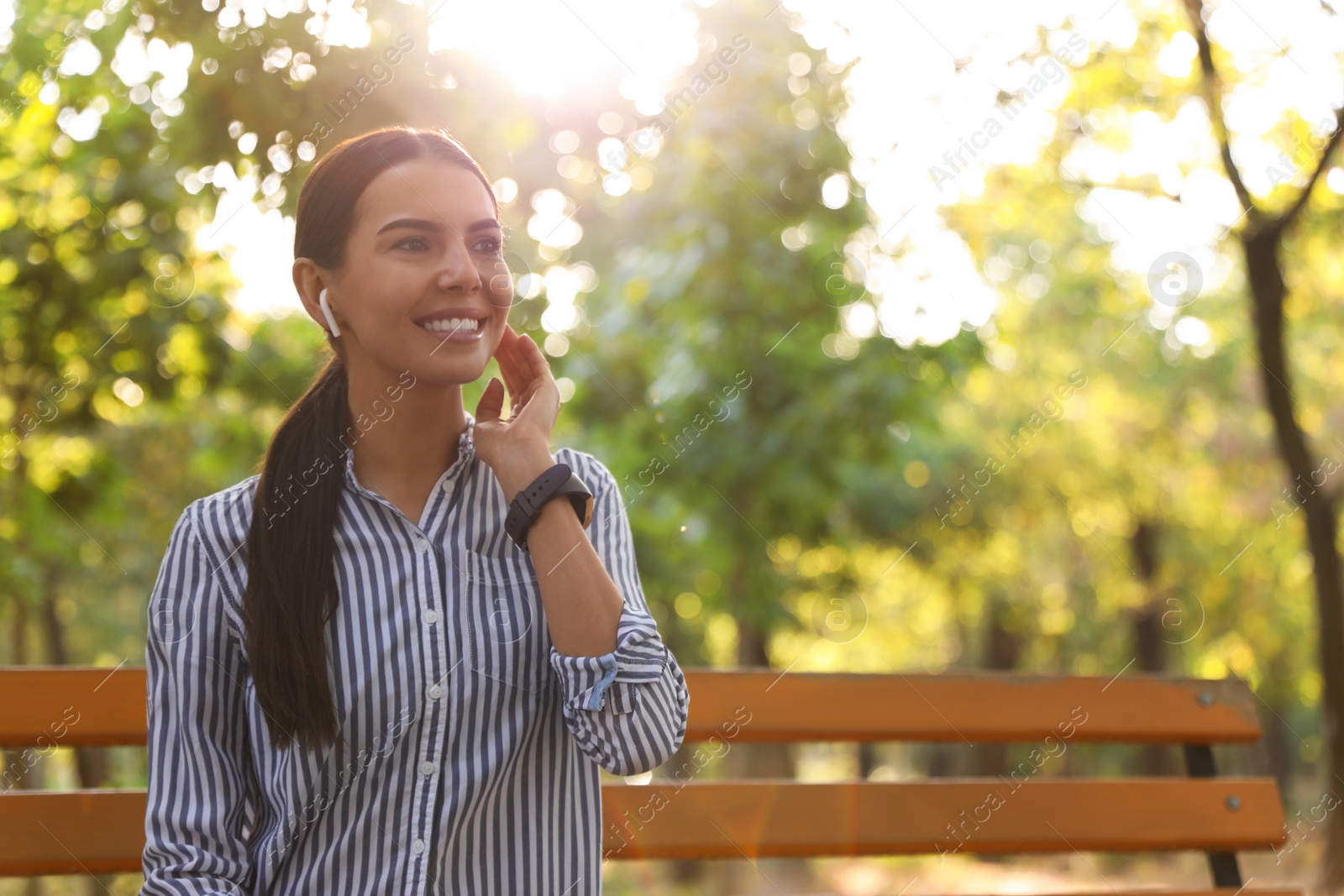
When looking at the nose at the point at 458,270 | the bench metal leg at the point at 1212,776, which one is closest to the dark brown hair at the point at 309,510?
the nose at the point at 458,270

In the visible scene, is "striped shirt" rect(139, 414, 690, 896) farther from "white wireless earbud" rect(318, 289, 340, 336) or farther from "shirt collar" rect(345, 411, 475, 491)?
"white wireless earbud" rect(318, 289, 340, 336)

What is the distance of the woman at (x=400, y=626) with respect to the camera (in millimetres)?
1957

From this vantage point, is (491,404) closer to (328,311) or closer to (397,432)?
(397,432)

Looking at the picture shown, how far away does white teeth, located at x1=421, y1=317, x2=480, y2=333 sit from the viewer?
204 centimetres

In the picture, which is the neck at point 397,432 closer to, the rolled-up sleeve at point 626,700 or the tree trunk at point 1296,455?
the rolled-up sleeve at point 626,700

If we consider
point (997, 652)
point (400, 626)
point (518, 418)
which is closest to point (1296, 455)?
point (518, 418)

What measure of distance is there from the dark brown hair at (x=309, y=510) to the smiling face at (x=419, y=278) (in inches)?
1.5

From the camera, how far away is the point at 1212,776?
3229 mm

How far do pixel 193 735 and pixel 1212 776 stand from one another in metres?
2.67

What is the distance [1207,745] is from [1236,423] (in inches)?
553

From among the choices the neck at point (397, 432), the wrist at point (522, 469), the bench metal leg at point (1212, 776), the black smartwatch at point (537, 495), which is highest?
the neck at point (397, 432)

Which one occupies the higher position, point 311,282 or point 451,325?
point 311,282

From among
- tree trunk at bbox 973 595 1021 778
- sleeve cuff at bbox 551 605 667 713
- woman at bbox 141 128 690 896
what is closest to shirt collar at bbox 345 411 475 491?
woman at bbox 141 128 690 896

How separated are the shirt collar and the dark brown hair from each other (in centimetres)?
1
